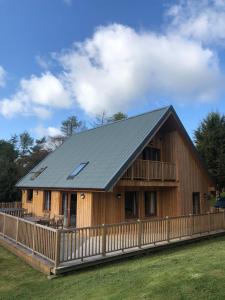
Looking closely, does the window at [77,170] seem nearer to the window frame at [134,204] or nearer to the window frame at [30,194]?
the window frame at [134,204]

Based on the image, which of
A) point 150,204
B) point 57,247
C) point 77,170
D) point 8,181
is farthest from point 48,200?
point 57,247

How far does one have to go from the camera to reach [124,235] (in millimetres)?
11055

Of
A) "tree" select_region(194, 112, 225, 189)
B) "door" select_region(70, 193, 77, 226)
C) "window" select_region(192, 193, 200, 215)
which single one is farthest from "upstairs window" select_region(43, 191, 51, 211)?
"tree" select_region(194, 112, 225, 189)

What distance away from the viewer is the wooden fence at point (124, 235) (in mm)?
9484

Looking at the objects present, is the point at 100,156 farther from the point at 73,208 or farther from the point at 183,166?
the point at 183,166

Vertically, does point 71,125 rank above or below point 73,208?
above

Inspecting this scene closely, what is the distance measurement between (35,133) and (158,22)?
173 ft

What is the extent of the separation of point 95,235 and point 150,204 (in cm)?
754

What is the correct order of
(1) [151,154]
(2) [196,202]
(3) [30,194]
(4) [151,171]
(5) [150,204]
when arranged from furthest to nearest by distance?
(3) [30,194], (2) [196,202], (1) [151,154], (5) [150,204], (4) [151,171]

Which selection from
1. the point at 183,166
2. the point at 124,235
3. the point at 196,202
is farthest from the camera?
the point at 196,202

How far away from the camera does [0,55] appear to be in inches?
696

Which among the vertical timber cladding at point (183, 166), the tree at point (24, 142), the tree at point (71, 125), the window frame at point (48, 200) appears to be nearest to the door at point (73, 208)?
the window frame at point (48, 200)

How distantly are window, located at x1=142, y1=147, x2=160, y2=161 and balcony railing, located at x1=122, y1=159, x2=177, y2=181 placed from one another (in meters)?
1.08

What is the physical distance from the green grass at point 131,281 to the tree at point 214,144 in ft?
51.3
